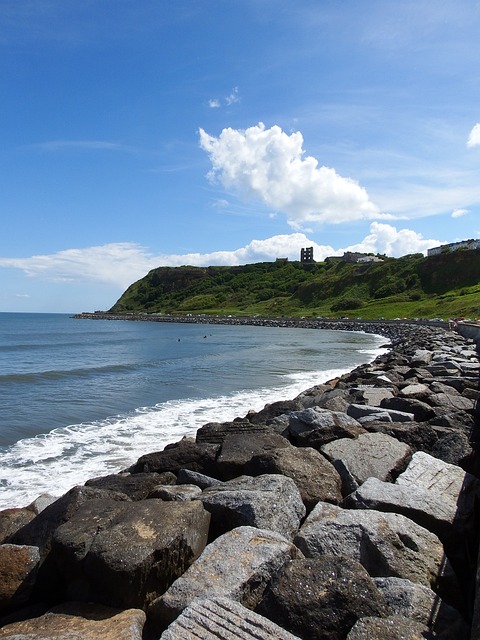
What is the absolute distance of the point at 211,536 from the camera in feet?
16.2

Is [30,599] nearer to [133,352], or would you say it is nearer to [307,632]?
[307,632]

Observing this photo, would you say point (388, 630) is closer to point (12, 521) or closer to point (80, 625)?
point (80, 625)

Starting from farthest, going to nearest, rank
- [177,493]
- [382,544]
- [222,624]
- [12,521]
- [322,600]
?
[12,521] < [177,493] < [382,544] < [322,600] < [222,624]

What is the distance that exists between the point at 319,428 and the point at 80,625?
529cm

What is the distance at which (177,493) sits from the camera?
5566mm

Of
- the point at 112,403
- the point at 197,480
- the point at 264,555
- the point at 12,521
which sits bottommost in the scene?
the point at 112,403

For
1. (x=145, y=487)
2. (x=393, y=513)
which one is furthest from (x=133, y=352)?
(x=393, y=513)

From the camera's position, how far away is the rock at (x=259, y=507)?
4723 mm

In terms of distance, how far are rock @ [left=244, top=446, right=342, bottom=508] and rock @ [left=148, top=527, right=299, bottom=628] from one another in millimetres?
1587

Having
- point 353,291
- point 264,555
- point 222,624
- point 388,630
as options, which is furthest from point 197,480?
point 353,291

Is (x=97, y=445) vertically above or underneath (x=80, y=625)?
underneath

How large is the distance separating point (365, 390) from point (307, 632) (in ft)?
33.6

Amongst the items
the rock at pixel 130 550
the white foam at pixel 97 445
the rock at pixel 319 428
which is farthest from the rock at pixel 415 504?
the white foam at pixel 97 445

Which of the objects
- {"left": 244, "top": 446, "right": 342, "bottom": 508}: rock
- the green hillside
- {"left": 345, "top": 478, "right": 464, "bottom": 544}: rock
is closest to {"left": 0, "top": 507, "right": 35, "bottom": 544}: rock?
{"left": 244, "top": 446, "right": 342, "bottom": 508}: rock
